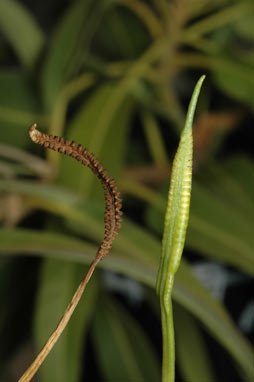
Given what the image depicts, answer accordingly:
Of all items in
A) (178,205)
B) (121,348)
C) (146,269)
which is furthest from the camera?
(121,348)

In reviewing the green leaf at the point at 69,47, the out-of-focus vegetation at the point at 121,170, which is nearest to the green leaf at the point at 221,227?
the out-of-focus vegetation at the point at 121,170

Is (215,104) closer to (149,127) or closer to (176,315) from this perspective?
(149,127)

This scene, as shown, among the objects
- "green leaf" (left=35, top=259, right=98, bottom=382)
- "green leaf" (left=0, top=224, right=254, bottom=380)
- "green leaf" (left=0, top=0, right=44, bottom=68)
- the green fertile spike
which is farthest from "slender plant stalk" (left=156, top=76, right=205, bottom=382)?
"green leaf" (left=0, top=0, right=44, bottom=68)

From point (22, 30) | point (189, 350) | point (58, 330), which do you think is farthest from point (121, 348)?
point (58, 330)

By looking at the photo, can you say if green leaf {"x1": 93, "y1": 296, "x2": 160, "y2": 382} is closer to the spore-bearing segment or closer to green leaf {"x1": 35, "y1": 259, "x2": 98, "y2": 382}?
green leaf {"x1": 35, "y1": 259, "x2": 98, "y2": 382}

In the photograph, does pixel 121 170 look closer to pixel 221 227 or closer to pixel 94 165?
pixel 221 227
